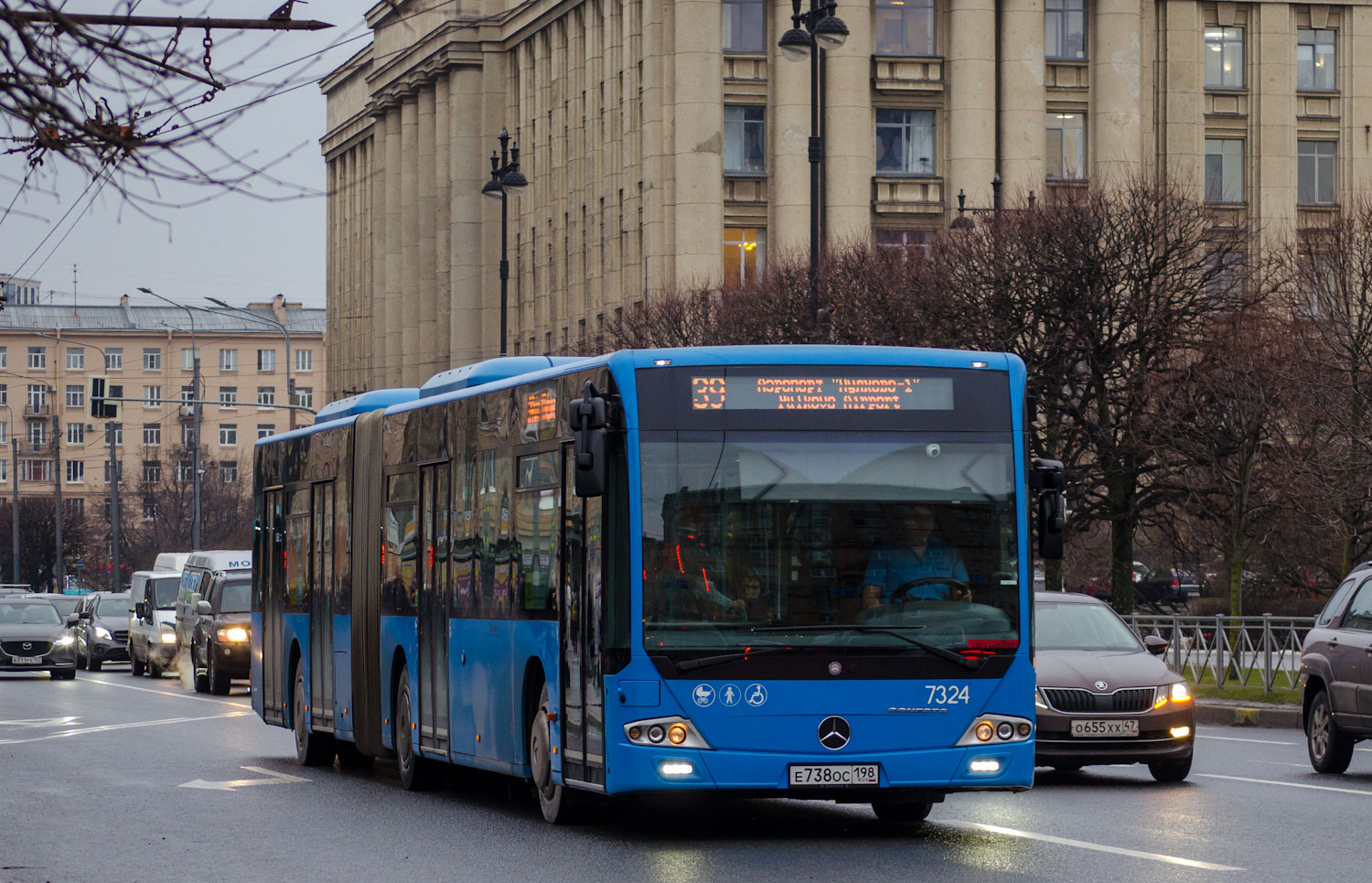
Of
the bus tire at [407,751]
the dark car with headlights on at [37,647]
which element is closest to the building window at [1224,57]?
the dark car with headlights on at [37,647]

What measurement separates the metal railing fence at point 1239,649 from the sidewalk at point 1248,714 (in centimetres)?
72

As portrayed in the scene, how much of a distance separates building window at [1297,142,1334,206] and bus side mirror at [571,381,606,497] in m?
65.1

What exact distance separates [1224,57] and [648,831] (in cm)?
6553

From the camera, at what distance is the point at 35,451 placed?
152 m

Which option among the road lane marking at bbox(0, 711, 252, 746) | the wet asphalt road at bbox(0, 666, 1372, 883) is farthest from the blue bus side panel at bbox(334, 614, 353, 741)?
the road lane marking at bbox(0, 711, 252, 746)

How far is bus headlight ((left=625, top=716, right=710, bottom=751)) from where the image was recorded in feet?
43.0

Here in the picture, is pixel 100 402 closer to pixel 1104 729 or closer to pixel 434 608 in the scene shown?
pixel 434 608

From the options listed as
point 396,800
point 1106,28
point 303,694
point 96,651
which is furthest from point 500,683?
point 1106,28

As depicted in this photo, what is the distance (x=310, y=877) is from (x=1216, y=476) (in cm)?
2714

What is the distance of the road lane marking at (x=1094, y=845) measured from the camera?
1236 cm

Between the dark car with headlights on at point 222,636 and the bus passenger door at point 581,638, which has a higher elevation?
the bus passenger door at point 581,638

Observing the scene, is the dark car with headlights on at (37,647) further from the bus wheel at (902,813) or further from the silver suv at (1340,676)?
the bus wheel at (902,813)

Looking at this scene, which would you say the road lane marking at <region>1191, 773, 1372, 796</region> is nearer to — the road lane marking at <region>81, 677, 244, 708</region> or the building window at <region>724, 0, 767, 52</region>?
the road lane marking at <region>81, 677, 244, 708</region>

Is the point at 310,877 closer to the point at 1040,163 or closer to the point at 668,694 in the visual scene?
the point at 668,694
